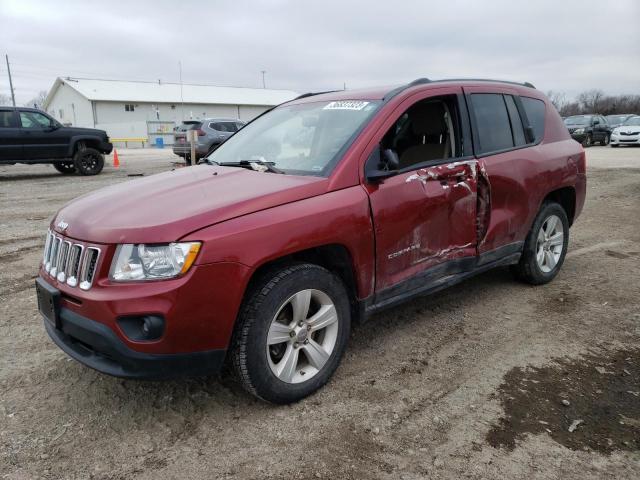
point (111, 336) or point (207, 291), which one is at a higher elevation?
point (207, 291)

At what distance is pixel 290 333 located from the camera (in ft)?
9.37

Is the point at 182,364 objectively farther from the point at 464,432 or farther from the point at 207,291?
the point at 464,432

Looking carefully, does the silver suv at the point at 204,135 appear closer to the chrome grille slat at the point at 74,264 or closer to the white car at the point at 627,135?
the chrome grille slat at the point at 74,264

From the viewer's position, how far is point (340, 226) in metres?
2.94

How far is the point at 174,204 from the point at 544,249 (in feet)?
11.9

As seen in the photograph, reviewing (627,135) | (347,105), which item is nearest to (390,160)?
(347,105)

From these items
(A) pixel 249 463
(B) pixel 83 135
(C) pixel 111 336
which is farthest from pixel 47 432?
(B) pixel 83 135

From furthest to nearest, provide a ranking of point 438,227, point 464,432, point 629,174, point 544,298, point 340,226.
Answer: point 629,174, point 544,298, point 438,227, point 340,226, point 464,432

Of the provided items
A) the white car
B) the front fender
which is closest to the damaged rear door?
the front fender

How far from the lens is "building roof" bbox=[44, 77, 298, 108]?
52416 mm

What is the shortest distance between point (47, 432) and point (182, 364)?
891 mm

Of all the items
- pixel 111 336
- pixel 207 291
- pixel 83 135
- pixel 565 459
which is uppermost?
pixel 83 135

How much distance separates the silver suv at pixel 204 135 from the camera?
17859mm

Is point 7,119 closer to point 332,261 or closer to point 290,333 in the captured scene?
point 332,261
